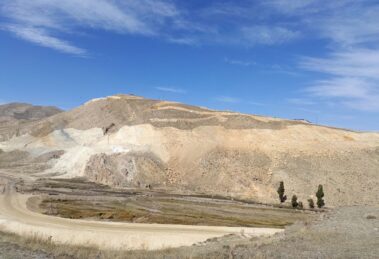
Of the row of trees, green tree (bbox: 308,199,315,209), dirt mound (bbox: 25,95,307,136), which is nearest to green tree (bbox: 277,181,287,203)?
the row of trees

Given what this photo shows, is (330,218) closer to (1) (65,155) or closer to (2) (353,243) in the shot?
(2) (353,243)

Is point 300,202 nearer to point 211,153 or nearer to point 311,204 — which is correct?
point 311,204

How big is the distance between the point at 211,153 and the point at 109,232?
7604cm

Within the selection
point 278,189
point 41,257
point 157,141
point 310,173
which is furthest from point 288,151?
point 41,257

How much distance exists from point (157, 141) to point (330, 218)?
9141 cm

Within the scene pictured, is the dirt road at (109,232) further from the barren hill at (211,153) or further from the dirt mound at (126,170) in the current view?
the dirt mound at (126,170)

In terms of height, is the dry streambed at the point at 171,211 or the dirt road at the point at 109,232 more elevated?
the dry streambed at the point at 171,211

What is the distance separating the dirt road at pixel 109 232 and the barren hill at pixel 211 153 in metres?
54.8

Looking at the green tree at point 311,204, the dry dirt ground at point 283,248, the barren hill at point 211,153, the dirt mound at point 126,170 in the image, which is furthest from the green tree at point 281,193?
the dry dirt ground at point 283,248

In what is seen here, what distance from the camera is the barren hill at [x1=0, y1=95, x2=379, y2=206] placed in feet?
353

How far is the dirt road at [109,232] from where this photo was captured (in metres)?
38.0

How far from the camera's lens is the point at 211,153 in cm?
11950

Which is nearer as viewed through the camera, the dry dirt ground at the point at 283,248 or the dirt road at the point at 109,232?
the dry dirt ground at the point at 283,248

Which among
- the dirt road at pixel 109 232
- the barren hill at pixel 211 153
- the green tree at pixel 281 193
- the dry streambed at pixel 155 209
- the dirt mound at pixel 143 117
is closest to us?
the dirt road at pixel 109 232
